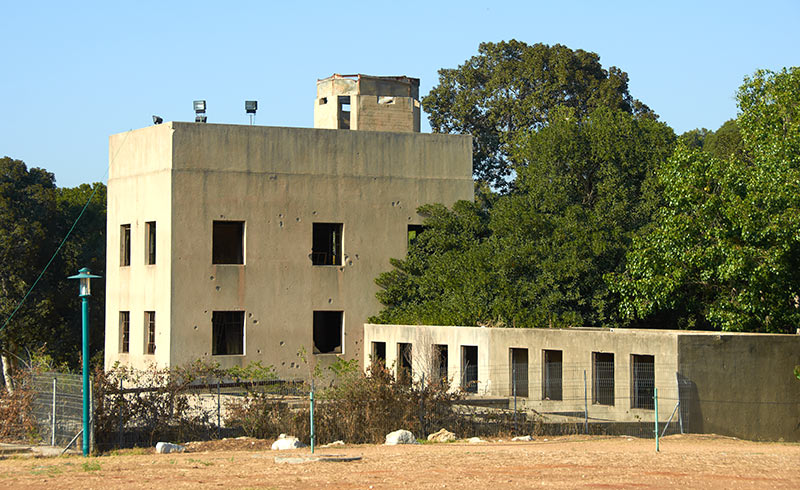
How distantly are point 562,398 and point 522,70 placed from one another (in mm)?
35011

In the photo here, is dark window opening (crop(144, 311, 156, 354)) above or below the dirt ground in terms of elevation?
above

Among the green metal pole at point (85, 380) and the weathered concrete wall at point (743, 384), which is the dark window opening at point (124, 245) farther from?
the weathered concrete wall at point (743, 384)

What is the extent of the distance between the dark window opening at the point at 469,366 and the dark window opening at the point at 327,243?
20.6ft

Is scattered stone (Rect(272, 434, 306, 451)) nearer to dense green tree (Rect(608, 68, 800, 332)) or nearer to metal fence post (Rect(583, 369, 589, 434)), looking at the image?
metal fence post (Rect(583, 369, 589, 434))

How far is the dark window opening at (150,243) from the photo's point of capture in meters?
35.8

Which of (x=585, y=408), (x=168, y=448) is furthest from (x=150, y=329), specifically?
(x=585, y=408)

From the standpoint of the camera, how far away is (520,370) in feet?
99.1

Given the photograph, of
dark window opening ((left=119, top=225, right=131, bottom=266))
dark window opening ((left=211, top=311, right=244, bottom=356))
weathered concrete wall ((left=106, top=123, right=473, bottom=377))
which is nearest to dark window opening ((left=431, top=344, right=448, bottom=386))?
weathered concrete wall ((left=106, top=123, right=473, bottom=377))

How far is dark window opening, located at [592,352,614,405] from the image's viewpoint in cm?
2730

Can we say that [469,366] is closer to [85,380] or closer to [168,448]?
[168,448]

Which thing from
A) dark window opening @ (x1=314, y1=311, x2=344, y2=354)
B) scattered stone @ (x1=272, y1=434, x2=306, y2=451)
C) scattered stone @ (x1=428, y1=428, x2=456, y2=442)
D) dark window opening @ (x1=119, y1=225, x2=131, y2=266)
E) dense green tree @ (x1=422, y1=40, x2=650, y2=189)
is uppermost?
dense green tree @ (x1=422, y1=40, x2=650, y2=189)

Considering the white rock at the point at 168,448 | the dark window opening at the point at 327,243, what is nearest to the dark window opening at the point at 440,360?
the dark window opening at the point at 327,243

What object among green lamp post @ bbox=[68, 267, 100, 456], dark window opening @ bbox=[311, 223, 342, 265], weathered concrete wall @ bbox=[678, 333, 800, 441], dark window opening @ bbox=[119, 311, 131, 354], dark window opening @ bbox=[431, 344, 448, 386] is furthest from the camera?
dark window opening @ bbox=[119, 311, 131, 354]

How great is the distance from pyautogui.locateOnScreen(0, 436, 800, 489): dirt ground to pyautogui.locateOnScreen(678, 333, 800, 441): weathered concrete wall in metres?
2.82
